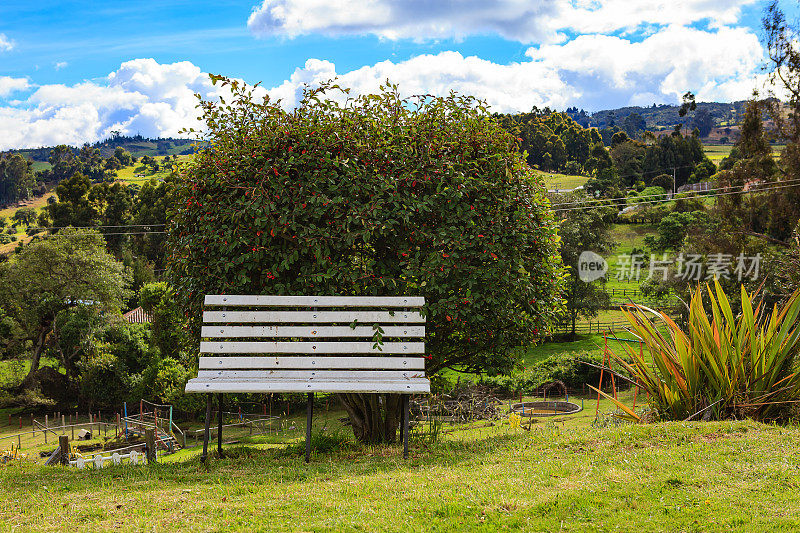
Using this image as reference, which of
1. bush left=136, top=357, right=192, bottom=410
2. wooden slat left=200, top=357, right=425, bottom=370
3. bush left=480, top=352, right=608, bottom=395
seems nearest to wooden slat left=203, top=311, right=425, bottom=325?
wooden slat left=200, top=357, right=425, bottom=370

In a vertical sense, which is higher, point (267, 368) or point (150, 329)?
point (267, 368)

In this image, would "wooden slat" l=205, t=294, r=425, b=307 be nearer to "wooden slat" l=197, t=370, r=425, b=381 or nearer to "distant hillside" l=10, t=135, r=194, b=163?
"wooden slat" l=197, t=370, r=425, b=381

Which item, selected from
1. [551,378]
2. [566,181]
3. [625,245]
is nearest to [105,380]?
[551,378]

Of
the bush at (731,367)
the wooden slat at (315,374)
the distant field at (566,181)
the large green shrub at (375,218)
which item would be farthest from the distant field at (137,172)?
the bush at (731,367)

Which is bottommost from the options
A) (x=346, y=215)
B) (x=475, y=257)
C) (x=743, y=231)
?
(x=475, y=257)

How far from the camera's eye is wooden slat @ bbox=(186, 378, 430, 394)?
4.98m

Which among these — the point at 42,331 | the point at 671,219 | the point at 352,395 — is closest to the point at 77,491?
the point at 352,395

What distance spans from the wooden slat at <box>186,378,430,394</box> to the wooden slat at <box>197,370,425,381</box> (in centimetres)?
21

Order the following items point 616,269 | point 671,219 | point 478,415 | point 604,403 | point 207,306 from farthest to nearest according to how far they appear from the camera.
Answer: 1. point 616,269
2. point 671,219
3. point 604,403
4. point 478,415
5. point 207,306

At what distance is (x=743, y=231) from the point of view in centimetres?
3234

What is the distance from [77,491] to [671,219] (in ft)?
168

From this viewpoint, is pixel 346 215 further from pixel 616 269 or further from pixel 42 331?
pixel 616 269

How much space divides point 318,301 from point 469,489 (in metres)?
2.42

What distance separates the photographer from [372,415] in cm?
667
